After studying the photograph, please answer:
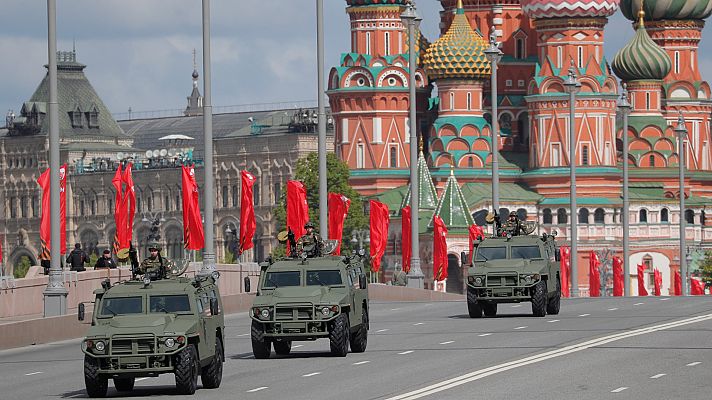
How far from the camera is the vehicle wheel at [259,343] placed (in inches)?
1420

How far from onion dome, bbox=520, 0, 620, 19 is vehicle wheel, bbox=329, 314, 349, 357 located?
96.5 metres

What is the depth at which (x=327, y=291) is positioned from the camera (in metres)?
36.3

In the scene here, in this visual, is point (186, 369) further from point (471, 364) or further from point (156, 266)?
point (471, 364)

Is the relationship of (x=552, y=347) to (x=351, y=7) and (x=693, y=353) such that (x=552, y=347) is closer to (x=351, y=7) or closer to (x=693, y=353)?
(x=693, y=353)

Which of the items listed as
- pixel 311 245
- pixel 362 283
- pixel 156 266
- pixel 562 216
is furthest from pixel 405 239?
pixel 562 216

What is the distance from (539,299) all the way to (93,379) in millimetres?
17906

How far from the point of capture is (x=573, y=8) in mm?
131750

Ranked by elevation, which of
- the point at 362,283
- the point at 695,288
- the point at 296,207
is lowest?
the point at 695,288

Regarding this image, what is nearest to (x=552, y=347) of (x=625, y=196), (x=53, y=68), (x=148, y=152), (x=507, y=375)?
(x=507, y=375)

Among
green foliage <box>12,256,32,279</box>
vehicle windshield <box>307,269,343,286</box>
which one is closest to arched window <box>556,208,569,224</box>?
green foliage <box>12,256,32,279</box>

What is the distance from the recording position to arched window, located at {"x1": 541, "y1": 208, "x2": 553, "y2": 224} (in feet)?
454

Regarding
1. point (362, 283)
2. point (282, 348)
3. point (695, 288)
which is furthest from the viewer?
point (695, 288)

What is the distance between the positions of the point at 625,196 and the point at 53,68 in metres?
50.9

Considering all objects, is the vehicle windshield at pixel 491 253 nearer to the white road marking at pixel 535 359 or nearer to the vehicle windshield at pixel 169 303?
the white road marking at pixel 535 359
